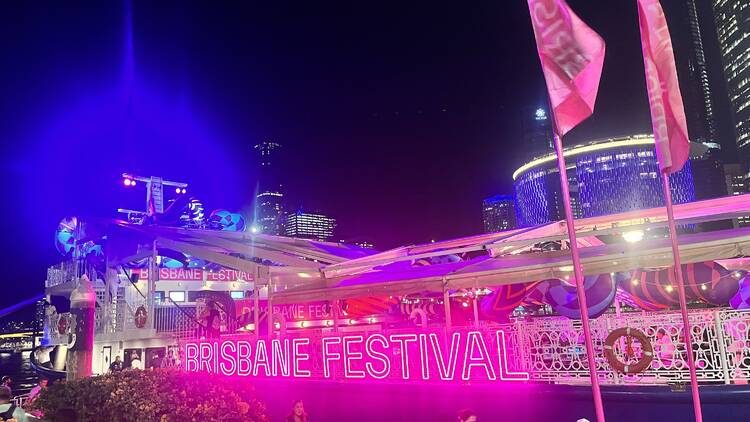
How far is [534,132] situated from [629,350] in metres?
80.5

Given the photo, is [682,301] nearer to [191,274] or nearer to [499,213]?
[191,274]

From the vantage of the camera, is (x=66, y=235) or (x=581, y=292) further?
(x=66, y=235)

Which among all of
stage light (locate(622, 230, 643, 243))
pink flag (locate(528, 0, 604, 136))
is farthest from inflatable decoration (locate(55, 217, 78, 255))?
pink flag (locate(528, 0, 604, 136))

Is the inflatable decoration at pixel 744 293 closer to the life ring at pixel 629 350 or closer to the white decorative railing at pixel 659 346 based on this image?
the white decorative railing at pixel 659 346

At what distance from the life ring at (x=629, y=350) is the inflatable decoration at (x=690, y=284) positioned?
2753 mm

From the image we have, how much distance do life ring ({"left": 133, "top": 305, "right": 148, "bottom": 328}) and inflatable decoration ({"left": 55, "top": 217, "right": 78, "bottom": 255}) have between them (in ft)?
29.5

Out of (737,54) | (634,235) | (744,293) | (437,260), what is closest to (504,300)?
(437,260)

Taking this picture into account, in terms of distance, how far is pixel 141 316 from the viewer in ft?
60.8

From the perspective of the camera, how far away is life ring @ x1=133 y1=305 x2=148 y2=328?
18522mm

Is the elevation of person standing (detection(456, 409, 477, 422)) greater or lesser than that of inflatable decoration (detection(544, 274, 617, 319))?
lesser

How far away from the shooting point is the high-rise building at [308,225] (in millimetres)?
114125

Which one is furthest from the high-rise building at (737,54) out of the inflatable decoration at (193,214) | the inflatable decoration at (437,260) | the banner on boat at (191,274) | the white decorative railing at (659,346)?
the white decorative railing at (659,346)

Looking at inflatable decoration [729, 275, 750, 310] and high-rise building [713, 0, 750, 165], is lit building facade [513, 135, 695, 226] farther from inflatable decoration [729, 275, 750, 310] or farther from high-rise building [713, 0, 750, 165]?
high-rise building [713, 0, 750, 165]

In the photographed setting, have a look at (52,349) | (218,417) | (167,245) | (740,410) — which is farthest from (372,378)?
(52,349)
